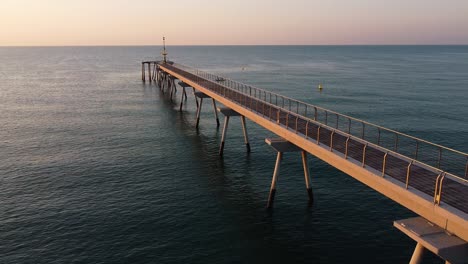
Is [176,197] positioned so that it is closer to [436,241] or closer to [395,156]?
[395,156]

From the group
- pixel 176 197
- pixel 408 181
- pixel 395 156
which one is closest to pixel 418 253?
pixel 408 181

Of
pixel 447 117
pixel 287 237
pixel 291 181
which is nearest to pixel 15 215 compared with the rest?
pixel 287 237

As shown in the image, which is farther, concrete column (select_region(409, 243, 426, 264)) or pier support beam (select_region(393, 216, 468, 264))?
concrete column (select_region(409, 243, 426, 264))

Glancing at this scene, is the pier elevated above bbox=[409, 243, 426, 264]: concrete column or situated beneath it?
elevated above

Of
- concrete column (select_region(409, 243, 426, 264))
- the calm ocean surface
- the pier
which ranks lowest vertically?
the calm ocean surface

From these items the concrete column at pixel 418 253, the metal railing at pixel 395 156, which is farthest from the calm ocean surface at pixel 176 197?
the concrete column at pixel 418 253

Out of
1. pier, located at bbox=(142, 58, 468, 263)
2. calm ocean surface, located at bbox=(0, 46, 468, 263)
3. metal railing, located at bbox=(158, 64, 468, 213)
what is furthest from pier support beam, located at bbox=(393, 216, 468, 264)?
calm ocean surface, located at bbox=(0, 46, 468, 263)

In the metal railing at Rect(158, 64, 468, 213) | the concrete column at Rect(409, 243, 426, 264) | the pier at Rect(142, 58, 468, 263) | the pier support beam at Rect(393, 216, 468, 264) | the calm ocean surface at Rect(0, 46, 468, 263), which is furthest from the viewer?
the calm ocean surface at Rect(0, 46, 468, 263)

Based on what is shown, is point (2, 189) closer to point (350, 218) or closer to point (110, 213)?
point (110, 213)

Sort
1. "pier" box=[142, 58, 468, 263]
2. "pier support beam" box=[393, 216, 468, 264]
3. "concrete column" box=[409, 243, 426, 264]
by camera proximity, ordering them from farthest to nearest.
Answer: "concrete column" box=[409, 243, 426, 264], "pier" box=[142, 58, 468, 263], "pier support beam" box=[393, 216, 468, 264]

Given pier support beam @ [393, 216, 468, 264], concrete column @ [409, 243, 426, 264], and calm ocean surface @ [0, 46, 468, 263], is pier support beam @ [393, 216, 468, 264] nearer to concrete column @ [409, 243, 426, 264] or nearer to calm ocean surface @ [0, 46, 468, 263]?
concrete column @ [409, 243, 426, 264]
